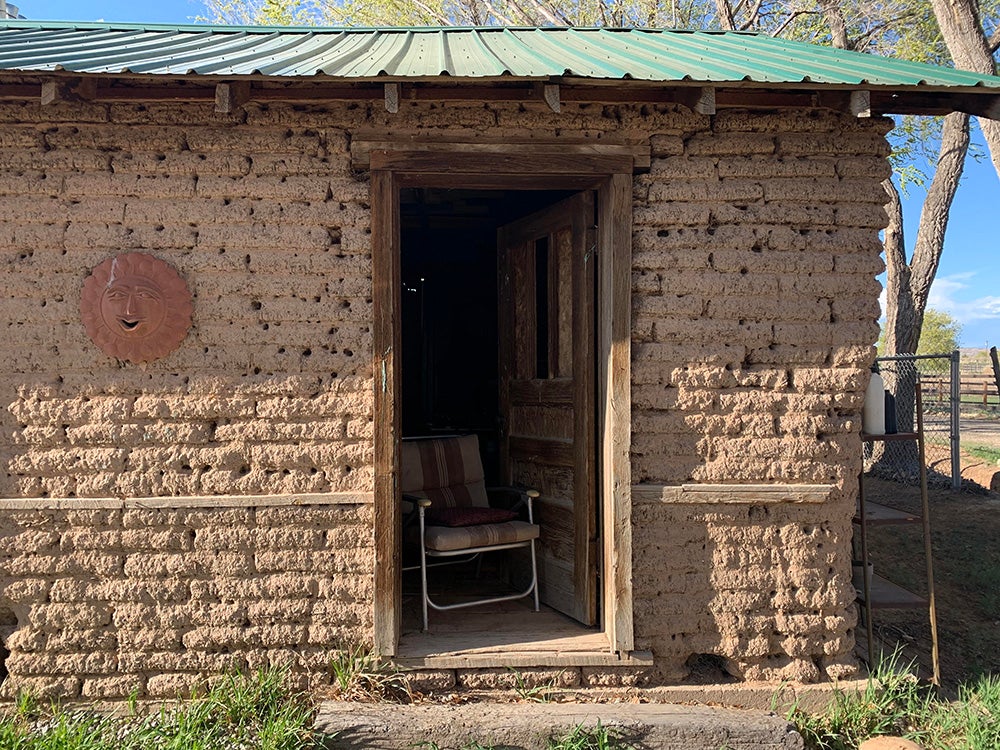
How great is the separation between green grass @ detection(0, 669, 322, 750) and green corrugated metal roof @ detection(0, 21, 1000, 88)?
286 cm

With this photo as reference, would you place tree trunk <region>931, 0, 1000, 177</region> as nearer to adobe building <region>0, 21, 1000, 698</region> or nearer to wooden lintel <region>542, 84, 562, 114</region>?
adobe building <region>0, 21, 1000, 698</region>

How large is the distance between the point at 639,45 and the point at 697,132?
0.93 metres

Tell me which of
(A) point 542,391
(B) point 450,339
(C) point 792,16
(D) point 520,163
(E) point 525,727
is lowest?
(E) point 525,727

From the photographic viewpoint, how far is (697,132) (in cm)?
388

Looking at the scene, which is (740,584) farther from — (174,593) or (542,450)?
(174,593)

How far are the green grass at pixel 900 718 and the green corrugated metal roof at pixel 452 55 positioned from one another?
293 centimetres

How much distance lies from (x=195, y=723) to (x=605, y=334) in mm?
2682

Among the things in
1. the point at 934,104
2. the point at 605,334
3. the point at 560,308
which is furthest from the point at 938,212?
the point at 605,334

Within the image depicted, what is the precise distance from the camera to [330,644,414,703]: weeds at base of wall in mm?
3678

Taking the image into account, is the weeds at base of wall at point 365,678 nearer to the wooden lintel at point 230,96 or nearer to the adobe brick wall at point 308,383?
the adobe brick wall at point 308,383

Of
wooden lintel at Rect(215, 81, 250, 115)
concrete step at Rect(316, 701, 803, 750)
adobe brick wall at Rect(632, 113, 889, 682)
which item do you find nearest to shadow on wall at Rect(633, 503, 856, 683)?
adobe brick wall at Rect(632, 113, 889, 682)

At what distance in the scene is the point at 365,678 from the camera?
3.72 meters

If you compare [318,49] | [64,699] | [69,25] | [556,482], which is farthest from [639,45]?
[64,699]

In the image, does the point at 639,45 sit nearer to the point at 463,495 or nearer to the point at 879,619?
the point at 463,495
